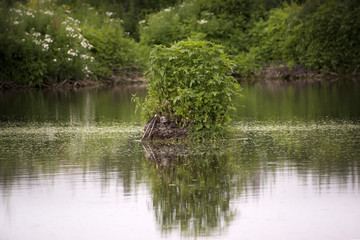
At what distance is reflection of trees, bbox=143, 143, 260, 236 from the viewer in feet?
23.6

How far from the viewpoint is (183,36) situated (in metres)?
45.8

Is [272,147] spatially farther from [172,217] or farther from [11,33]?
[11,33]

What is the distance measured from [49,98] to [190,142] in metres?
16.7

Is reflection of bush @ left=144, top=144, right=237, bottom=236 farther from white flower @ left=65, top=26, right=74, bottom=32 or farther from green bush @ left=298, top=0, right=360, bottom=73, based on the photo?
green bush @ left=298, top=0, right=360, bottom=73

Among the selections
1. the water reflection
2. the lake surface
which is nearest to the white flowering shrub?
the lake surface

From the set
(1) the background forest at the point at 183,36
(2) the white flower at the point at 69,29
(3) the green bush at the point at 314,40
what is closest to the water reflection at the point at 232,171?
(1) the background forest at the point at 183,36

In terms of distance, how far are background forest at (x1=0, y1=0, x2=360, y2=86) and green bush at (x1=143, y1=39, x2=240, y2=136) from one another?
19834 mm

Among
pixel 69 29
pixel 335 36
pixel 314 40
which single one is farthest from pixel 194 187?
pixel 314 40

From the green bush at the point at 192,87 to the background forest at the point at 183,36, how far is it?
19834 millimetres

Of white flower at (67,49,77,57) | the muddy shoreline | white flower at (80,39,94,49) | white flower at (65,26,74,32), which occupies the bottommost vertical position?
the muddy shoreline

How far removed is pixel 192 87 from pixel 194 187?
5.23 meters

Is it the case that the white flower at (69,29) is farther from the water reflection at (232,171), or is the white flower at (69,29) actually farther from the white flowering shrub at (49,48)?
the water reflection at (232,171)

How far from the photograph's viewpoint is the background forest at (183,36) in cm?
3650

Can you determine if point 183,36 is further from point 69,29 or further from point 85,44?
point 69,29
